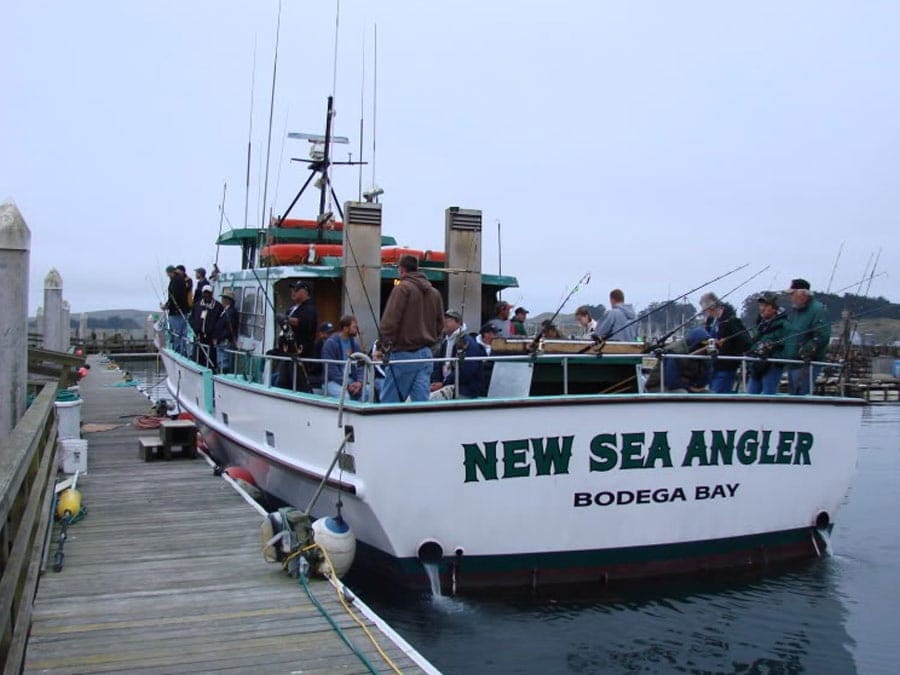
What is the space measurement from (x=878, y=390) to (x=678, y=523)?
3385 centimetres

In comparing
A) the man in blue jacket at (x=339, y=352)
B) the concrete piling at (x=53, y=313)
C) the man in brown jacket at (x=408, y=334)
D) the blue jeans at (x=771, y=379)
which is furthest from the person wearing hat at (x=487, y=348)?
A: the concrete piling at (x=53, y=313)

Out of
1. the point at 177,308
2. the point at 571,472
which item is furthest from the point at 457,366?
the point at 177,308

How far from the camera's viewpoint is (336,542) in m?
7.19

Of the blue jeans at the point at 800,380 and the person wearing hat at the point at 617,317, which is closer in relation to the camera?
the blue jeans at the point at 800,380

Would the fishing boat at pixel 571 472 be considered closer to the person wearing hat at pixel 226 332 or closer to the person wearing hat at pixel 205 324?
the person wearing hat at pixel 226 332

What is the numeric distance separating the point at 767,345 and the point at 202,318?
8.54 metres

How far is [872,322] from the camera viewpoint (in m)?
81.1

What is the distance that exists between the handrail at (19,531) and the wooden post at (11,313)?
0.21 m

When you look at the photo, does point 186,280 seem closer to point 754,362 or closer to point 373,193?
point 373,193

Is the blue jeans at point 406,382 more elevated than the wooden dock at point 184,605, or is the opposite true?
the blue jeans at point 406,382

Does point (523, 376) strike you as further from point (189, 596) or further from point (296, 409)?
point (189, 596)

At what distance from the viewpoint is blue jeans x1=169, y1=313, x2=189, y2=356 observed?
16.1 m

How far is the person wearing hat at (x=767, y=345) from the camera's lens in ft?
28.6

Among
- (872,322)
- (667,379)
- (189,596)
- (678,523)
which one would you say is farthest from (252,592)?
(872,322)
